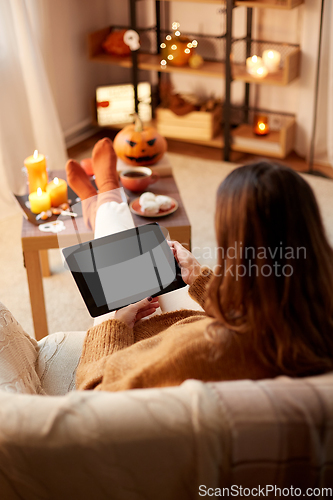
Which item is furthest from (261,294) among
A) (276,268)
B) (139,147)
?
(139,147)

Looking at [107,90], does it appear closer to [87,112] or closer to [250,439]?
[87,112]

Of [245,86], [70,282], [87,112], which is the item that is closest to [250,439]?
[70,282]

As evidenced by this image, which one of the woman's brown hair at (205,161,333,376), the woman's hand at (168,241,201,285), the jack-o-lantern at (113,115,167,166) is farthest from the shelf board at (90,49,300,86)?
the woman's brown hair at (205,161,333,376)

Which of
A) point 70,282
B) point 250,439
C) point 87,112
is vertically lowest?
point 70,282

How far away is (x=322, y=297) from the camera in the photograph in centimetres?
72

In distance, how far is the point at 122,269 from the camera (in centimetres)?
118

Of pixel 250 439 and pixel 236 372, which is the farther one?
pixel 236 372

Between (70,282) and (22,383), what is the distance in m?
1.16

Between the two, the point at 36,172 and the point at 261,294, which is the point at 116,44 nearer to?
the point at 36,172

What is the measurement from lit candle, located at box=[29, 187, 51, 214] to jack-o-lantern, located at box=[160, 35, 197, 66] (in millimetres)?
1727

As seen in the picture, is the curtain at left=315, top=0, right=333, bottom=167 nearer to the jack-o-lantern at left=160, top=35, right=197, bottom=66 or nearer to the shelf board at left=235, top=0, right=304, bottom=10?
the shelf board at left=235, top=0, right=304, bottom=10

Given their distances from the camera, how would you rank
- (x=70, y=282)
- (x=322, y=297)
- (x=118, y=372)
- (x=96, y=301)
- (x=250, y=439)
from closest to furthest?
(x=250, y=439) → (x=322, y=297) → (x=118, y=372) → (x=96, y=301) → (x=70, y=282)

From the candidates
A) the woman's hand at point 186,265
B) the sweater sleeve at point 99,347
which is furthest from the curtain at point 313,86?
the sweater sleeve at point 99,347

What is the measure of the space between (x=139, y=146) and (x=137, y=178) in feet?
0.67
